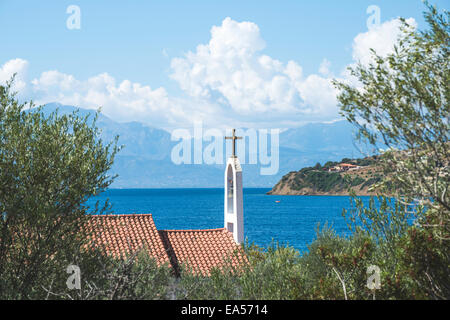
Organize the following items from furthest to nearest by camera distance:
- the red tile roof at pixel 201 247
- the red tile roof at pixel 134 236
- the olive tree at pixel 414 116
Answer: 1. the red tile roof at pixel 201 247
2. the red tile roof at pixel 134 236
3. the olive tree at pixel 414 116

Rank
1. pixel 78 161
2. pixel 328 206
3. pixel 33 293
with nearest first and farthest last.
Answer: pixel 33 293 → pixel 78 161 → pixel 328 206

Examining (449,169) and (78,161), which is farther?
(78,161)

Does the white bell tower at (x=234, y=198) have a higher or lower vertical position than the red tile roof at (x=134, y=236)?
higher

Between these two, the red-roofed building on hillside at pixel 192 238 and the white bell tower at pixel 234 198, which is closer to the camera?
the red-roofed building on hillside at pixel 192 238

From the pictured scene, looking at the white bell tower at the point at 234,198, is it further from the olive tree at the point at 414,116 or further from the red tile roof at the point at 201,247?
the olive tree at the point at 414,116

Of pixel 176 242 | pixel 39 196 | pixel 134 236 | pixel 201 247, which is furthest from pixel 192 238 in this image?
pixel 39 196

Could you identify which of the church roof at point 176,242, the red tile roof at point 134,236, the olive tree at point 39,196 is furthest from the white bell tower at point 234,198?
the olive tree at point 39,196

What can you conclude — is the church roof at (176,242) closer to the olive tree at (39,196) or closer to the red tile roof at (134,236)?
the red tile roof at (134,236)

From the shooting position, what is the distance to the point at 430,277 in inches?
568

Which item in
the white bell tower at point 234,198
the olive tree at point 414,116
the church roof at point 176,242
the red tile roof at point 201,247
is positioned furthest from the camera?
the white bell tower at point 234,198

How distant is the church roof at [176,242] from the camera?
24578mm

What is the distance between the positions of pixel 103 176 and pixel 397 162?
324 inches

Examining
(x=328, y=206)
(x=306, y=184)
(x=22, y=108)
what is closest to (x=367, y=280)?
(x=22, y=108)

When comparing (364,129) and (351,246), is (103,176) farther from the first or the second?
(351,246)
